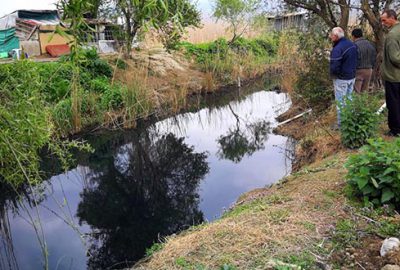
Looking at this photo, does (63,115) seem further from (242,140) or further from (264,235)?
(264,235)

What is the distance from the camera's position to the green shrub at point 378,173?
129 inches

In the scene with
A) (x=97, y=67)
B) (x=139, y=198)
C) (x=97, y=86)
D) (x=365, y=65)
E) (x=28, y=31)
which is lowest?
(x=139, y=198)

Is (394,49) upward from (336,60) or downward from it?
upward

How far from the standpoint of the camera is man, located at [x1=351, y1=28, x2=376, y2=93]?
22.6ft

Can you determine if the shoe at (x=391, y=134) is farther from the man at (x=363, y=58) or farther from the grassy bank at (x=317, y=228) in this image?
the man at (x=363, y=58)

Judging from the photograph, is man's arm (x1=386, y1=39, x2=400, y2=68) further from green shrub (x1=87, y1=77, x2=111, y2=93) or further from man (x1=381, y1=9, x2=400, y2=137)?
green shrub (x1=87, y1=77, x2=111, y2=93)

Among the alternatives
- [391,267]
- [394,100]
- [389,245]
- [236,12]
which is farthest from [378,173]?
[236,12]

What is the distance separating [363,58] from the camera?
694cm

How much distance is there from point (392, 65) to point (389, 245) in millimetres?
3057

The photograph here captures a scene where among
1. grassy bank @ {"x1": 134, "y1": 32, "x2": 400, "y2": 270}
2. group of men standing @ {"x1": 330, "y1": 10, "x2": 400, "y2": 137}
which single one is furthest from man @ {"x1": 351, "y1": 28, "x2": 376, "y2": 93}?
grassy bank @ {"x1": 134, "y1": 32, "x2": 400, "y2": 270}

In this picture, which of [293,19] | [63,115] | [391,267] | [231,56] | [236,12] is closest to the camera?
[391,267]

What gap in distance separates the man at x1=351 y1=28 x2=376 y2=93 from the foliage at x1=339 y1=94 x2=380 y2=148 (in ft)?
5.59

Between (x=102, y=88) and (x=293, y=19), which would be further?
(x=293, y=19)

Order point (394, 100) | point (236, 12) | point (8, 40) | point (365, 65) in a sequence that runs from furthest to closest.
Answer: point (236, 12)
point (8, 40)
point (365, 65)
point (394, 100)
